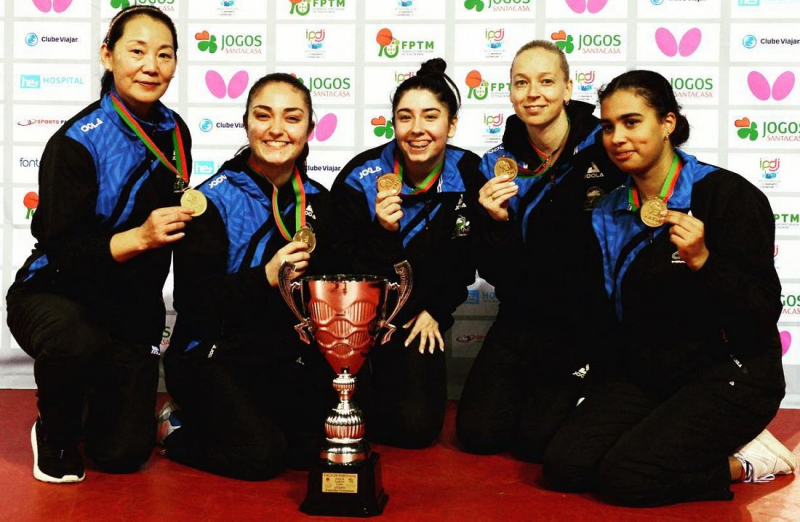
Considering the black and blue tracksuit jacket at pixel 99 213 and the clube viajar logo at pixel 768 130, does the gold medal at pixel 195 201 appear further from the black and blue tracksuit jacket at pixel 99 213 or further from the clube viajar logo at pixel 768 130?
the clube viajar logo at pixel 768 130

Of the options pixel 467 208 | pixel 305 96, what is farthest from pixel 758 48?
pixel 305 96

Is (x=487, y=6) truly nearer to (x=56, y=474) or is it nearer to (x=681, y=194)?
(x=681, y=194)

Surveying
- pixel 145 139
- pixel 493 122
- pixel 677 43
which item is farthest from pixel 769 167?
pixel 145 139

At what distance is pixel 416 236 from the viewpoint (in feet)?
10.9

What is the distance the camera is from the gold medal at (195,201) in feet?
9.37

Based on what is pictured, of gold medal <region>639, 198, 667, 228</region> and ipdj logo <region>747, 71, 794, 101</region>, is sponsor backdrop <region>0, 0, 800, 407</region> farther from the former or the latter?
gold medal <region>639, 198, 667, 228</region>

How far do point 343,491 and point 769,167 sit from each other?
2.64 metres

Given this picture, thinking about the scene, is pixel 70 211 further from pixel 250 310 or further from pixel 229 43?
pixel 229 43

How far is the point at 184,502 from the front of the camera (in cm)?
264

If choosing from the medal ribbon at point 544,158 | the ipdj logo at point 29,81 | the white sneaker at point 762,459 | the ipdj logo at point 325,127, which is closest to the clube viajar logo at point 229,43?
the ipdj logo at point 325,127

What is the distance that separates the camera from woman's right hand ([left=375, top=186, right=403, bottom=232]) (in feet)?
9.93

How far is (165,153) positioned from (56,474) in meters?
1.13

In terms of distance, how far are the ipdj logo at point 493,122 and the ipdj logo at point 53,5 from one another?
6.58 ft

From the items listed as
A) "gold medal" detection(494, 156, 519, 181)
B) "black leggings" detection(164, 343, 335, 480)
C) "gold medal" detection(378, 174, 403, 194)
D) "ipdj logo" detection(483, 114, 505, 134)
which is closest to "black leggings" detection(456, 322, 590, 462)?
"black leggings" detection(164, 343, 335, 480)
